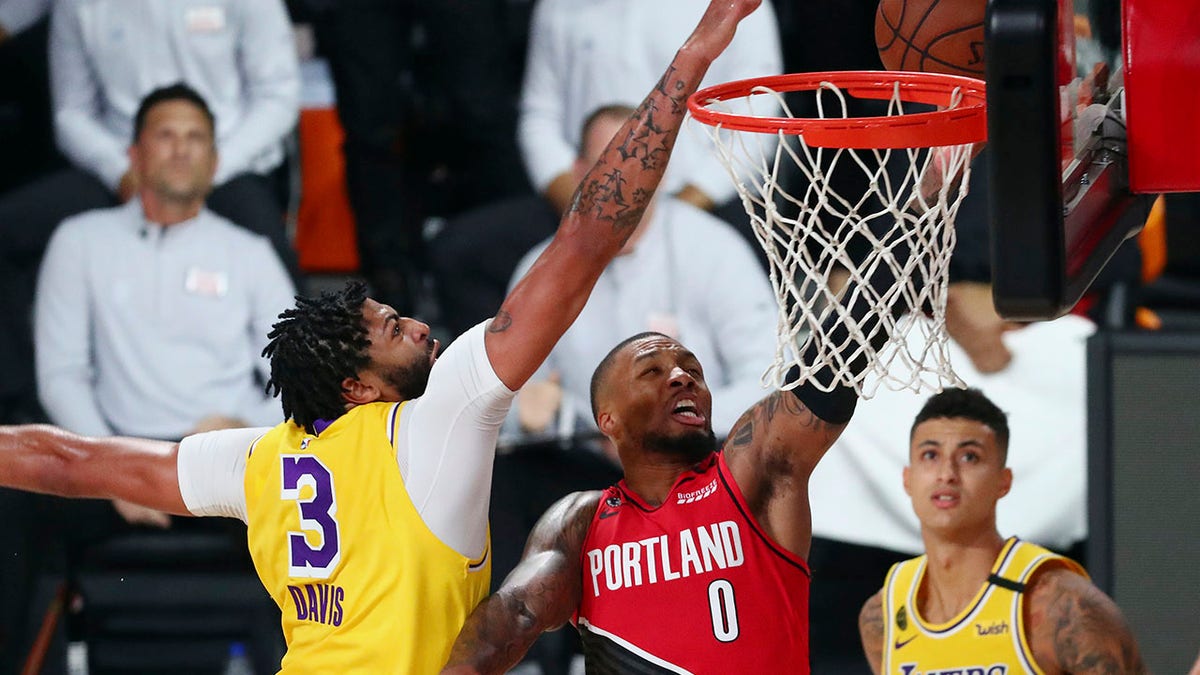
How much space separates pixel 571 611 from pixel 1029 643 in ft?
3.71

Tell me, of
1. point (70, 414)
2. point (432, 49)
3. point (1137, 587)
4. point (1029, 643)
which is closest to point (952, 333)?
point (1137, 587)

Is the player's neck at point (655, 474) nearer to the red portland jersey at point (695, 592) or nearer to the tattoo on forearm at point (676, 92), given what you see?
the red portland jersey at point (695, 592)

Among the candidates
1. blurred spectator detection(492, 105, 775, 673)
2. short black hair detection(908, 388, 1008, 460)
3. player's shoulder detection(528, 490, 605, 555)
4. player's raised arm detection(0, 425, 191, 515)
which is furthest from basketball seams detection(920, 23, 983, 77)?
blurred spectator detection(492, 105, 775, 673)

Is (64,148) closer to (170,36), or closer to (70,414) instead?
(170,36)

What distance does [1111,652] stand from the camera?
11.7ft

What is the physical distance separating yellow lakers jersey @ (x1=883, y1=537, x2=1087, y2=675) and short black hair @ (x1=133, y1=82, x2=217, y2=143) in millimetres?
3406

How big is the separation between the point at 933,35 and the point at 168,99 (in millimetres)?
3705

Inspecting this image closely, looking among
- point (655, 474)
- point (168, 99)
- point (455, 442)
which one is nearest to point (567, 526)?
point (655, 474)

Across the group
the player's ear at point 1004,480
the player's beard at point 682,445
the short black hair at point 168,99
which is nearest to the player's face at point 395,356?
the player's beard at point 682,445

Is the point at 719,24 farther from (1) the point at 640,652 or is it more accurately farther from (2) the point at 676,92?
(1) the point at 640,652

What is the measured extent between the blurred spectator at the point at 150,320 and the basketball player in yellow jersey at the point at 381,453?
2263mm

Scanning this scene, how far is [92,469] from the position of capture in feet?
11.5

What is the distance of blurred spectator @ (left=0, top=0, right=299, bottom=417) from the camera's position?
6199 millimetres

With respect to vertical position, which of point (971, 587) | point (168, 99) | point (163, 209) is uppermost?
point (168, 99)
